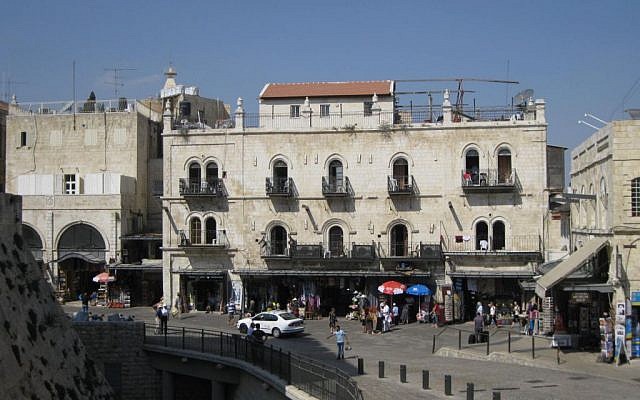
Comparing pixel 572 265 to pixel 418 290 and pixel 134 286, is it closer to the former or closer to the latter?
pixel 418 290

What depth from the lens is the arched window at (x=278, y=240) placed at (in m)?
47.7

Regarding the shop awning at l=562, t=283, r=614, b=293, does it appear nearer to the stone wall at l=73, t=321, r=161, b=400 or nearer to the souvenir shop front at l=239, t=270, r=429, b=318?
the souvenir shop front at l=239, t=270, r=429, b=318

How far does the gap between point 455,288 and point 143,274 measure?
61.6 ft

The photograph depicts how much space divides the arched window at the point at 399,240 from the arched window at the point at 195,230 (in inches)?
413

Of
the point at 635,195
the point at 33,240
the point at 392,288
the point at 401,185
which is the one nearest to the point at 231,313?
the point at 392,288

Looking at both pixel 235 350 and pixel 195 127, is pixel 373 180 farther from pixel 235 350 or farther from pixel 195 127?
pixel 235 350

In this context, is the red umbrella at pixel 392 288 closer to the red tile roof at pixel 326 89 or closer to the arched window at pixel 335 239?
the arched window at pixel 335 239

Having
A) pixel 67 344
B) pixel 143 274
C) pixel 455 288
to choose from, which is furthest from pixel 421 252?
pixel 67 344

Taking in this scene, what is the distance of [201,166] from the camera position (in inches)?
1913

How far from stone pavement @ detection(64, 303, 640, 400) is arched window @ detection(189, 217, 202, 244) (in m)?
8.37

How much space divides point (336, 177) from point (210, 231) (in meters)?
7.59

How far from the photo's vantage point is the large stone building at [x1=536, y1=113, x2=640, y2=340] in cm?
2927

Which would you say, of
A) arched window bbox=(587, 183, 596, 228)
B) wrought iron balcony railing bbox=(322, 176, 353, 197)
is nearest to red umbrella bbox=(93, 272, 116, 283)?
wrought iron balcony railing bbox=(322, 176, 353, 197)

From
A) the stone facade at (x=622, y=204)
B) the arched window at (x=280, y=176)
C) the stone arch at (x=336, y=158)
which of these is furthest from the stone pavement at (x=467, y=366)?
the stone arch at (x=336, y=158)
